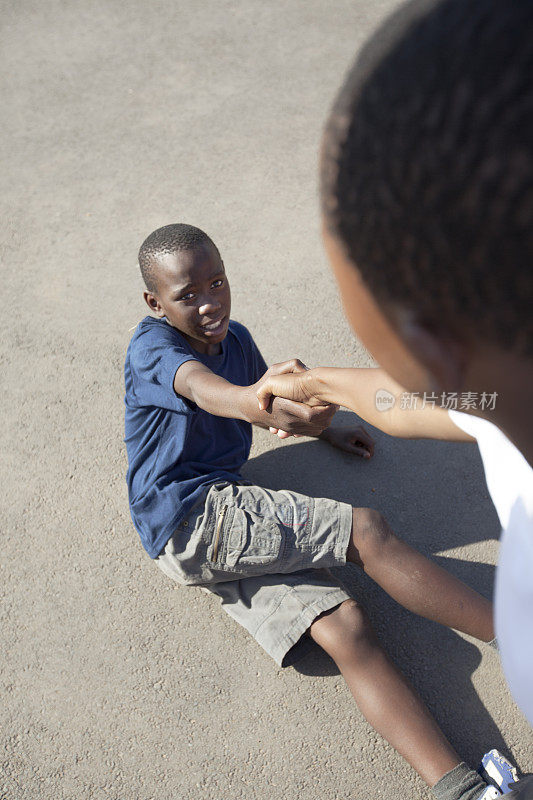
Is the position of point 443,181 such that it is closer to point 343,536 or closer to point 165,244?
point 343,536

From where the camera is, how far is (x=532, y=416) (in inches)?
34.1

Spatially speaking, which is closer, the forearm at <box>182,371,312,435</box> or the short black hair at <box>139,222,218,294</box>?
the forearm at <box>182,371,312,435</box>

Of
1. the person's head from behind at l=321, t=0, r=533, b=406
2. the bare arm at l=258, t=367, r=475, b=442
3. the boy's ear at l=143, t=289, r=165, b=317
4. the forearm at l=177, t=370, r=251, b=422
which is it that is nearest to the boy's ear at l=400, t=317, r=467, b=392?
the person's head from behind at l=321, t=0, r=533, b=406

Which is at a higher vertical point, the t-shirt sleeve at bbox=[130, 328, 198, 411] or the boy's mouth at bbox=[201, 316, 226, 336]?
the boy's mouth at bbox=[201, 316, 226, 336]

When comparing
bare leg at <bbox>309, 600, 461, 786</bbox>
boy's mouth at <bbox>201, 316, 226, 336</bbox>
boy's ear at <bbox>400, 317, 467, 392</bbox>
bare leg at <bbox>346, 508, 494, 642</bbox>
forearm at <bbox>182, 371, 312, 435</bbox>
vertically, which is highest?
boy's ear at <bbox>400, 317, 467, 392</bbox>

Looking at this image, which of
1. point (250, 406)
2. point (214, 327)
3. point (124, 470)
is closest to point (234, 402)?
point (250, 406)

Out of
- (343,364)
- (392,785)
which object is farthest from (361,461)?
(392,785)

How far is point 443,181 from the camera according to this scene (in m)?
0.68

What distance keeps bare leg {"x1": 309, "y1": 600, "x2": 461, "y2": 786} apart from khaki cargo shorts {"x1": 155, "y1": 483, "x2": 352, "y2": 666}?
0.19 feet

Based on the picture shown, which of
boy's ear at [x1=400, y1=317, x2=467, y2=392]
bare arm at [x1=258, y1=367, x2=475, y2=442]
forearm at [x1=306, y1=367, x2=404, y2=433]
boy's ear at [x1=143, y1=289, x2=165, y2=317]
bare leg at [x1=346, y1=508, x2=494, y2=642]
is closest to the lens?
boy's ear at [x1=400, y1=317, x2=467, y2=392]

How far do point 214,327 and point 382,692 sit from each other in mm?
1269

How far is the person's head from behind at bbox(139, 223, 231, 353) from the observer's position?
2373 millimetres

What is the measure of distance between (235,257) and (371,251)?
3.04 m

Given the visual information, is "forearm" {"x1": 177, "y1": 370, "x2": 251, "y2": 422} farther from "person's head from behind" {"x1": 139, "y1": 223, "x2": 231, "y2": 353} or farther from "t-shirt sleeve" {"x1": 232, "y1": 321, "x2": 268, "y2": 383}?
"t-shirt sleeve" {"x1": 232, "y1": 321, "x2": 268, "y2": 383}
